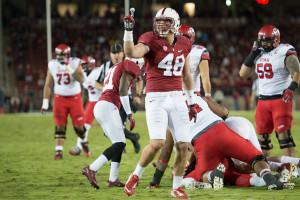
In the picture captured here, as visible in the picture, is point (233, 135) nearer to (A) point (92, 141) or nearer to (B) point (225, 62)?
(A) point (92, 141)

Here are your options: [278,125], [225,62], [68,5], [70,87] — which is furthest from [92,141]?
[68,5]

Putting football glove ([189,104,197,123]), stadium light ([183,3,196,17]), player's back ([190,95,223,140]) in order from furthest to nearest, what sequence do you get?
stadium light ([183,3,196,17]) < player's back ([190,95,223,140]) < football glove ([189,104,197,123])

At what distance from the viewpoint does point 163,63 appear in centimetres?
584

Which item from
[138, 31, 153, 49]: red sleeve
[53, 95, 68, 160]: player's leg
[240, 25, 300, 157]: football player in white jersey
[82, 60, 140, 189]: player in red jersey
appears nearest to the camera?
[138, 31, 153, 49]: red sleeve

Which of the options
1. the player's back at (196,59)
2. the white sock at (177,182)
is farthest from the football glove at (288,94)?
the white sock at (177,182)

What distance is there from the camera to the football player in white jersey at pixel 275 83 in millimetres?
7480

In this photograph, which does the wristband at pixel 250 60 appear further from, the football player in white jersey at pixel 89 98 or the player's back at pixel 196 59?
the football player in white jersey at pixel 89 98

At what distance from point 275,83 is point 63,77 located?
437 centimetres

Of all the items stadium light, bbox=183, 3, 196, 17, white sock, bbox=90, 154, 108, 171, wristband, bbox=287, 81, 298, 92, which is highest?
wristband, bbox=287, 81, 298, 92

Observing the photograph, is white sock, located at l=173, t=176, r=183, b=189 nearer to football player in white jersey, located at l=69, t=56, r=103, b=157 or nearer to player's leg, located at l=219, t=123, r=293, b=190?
player's leg, located at l=219, t=123, r=293, b=190

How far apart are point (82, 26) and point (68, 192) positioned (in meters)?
27.6

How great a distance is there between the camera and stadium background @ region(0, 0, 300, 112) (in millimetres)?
29703

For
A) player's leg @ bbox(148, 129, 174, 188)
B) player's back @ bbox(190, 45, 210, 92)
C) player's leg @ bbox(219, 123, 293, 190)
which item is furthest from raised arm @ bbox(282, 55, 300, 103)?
player's leg @ bbox(148, 129, 174, 188)

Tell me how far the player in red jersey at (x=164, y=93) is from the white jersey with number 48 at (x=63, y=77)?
15.4 feet
